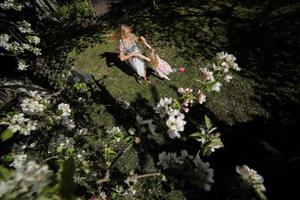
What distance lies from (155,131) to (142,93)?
569cm

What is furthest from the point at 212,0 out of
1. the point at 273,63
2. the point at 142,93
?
the point at 142,93

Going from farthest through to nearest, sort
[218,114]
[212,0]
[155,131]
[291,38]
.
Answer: [212,0] → [291,38] → [218,114] → [155,131]

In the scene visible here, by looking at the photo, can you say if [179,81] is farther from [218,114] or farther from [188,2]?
[188,2]

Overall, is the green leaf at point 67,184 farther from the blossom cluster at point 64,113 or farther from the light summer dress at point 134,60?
the light summer dress at point 134,60

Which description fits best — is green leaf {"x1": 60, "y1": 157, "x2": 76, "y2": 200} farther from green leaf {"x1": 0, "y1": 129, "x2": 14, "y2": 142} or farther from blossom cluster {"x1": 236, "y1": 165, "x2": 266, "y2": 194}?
green leaf {"x1": 0, "y1": 129, "x2": 14, "y2": 142}

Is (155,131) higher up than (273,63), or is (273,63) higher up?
(155,131)

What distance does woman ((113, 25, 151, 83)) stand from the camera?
8.73 m

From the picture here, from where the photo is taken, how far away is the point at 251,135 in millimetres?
7129

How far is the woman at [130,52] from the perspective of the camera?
8727mm

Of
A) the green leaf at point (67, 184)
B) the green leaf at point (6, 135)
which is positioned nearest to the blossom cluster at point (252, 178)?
the green leaf at point (67, 184)

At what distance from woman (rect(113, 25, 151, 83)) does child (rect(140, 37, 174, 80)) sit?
19 cm

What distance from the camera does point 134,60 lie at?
29.3 ft

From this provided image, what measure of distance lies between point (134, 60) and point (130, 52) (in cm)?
27

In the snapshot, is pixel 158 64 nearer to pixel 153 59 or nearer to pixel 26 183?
pixel 153 59
